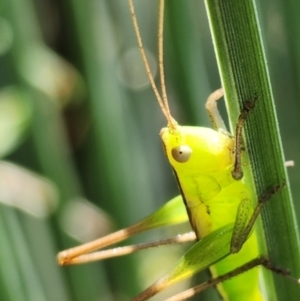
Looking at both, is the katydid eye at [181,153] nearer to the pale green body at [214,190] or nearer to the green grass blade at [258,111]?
the pale green body at [214,190]

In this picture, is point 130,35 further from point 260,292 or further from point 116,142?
point 260,292

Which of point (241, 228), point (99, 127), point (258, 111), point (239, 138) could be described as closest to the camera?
point (258, 111)

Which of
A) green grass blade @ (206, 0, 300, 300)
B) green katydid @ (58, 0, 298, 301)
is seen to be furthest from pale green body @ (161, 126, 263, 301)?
green grass blade @ (206, 0, 300, 300)

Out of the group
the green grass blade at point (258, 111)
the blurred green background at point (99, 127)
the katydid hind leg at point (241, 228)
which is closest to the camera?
the green grass blade at point (258, 111)

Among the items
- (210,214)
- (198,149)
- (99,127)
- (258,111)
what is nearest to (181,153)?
(198,149)

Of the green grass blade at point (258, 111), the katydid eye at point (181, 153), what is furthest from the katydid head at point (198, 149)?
the green grass blade at point (258, 111)

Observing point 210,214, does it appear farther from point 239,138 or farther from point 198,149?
point 239,138
